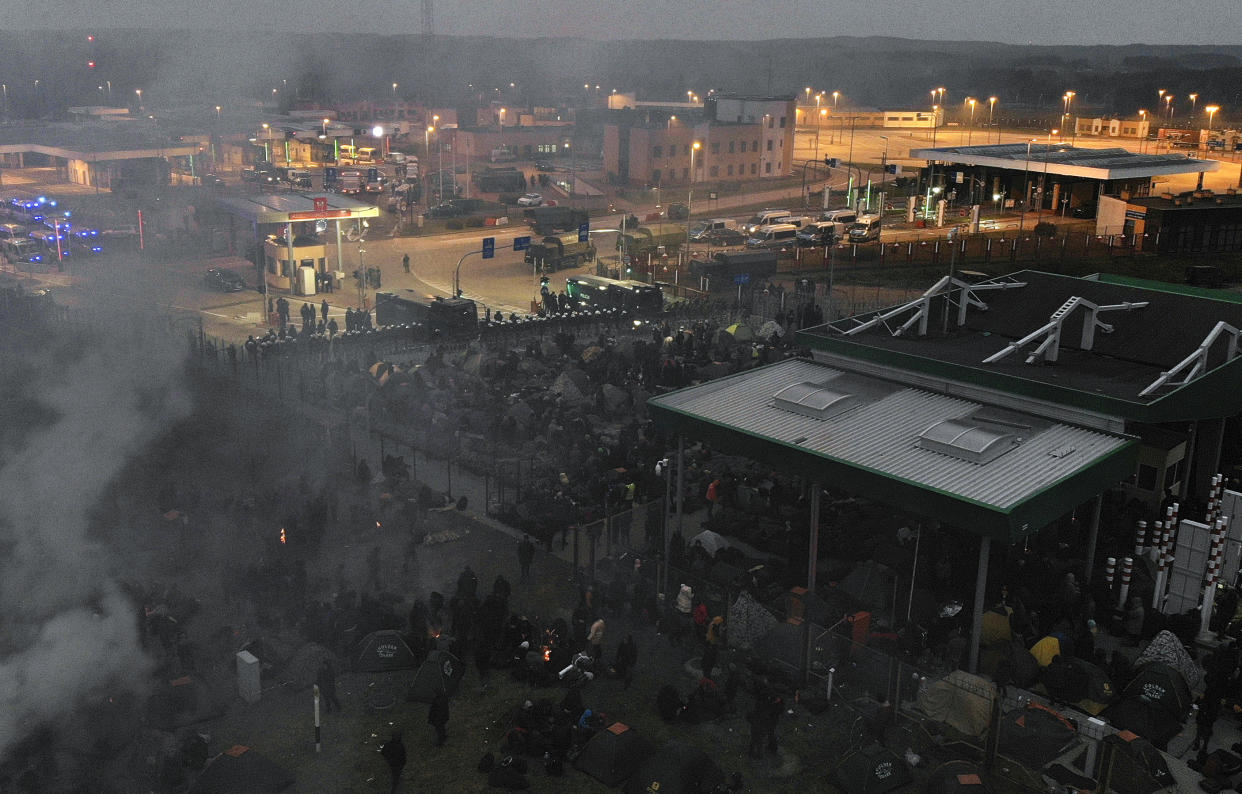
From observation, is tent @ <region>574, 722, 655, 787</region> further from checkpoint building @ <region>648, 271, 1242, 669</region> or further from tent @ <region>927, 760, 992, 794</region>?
checkpoint building @ <region>648, 271, 1242, 669</region>

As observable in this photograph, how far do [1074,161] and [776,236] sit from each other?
13086 millimetres

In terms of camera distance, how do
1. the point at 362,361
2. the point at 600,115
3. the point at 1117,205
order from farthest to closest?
1. the point at 600,115
2. the point at 1117,205
3. the point at 362,361

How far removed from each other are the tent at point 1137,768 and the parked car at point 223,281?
25.7m

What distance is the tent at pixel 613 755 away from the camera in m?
9.35

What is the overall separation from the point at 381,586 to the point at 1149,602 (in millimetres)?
8674

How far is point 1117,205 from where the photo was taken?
3781 cm

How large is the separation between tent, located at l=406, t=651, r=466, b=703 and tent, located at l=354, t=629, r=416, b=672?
1.34ft

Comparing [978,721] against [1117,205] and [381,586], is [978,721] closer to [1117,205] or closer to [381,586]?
[381,586]

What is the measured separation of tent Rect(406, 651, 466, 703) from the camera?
416 inches

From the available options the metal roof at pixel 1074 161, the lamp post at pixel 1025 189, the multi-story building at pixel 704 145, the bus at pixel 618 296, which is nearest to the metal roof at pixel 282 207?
the bus at pixel 618 296

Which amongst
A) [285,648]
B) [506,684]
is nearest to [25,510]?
[285,648]

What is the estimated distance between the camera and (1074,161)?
1666 inches

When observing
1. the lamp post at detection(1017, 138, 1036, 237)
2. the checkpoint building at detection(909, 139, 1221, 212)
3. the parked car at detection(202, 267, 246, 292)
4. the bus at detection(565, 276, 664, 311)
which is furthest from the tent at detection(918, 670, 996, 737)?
the checkpoint building at detection(909, 139, 1221, 212)

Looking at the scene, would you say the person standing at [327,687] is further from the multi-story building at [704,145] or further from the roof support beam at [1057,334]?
the multi-story building at [704,145]
